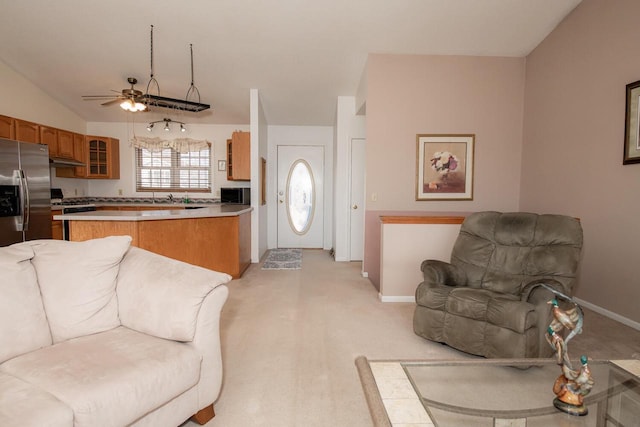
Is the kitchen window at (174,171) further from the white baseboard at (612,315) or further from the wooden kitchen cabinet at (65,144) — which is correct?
the white baseboard at (612,315)

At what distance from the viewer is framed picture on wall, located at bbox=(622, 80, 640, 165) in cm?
299

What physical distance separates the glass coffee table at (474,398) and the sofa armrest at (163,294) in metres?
0.80

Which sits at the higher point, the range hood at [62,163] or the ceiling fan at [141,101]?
the ceiling fan at [141,101]

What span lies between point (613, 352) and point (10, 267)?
3780mm

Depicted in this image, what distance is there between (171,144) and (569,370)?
22.7 ft

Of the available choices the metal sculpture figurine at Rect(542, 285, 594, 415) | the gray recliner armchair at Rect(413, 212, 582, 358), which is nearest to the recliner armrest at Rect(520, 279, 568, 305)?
the gray recliner armchair at Rect(413, 212, 582, 358)

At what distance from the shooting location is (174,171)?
682 cm

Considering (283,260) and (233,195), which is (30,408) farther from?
(233,195)

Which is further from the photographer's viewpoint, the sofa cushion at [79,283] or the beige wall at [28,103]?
the beige wall at [28,103]

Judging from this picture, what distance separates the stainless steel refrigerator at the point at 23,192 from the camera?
4.21 meters

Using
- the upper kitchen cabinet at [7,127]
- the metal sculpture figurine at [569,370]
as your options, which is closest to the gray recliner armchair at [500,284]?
the metal sculpture figurine at [569,370]

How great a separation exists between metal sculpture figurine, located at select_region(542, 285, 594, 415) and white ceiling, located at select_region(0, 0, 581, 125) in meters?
3.36

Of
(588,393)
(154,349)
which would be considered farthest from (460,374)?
(154,349)

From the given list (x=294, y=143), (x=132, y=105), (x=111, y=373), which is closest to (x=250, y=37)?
(x=132, y=105)
